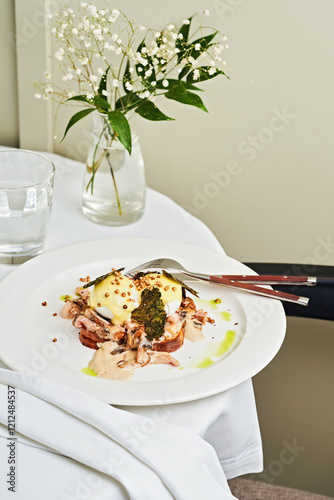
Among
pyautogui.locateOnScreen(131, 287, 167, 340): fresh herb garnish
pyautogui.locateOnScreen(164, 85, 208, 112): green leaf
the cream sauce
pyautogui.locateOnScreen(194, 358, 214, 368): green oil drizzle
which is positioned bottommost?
pyautogui.locateOnScreen(194, 358, 214, 368): green oil drizzle

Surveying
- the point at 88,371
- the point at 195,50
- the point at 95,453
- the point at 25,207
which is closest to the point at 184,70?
the point at 195,50

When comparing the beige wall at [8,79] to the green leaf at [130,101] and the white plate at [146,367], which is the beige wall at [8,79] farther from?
the white plate at [146,367]

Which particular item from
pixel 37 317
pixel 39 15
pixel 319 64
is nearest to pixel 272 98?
pixel 319 64

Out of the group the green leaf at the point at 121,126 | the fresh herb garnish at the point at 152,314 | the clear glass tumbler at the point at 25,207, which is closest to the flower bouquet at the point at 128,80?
the green leaf at the point at 121,126

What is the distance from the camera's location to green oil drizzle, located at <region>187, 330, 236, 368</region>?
39.1 inches

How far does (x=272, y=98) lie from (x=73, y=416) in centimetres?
104

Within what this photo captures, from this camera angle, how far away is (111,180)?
4.49ft

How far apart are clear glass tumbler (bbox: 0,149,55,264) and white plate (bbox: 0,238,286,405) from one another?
1.7 inches

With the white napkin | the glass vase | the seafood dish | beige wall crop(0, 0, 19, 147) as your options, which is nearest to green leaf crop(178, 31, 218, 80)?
the glass vase

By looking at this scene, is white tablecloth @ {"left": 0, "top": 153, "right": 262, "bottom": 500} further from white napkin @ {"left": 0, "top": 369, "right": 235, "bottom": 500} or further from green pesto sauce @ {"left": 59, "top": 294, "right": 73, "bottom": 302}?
green pesto sauce @ {"left": 59, "top": 294, "right": 73, "bottom": 302}

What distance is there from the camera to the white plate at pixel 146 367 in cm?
93

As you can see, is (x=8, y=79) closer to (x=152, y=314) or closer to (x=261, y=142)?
(x=261, y=142)

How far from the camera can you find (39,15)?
1560mm

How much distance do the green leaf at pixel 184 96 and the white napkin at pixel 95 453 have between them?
2.08ft
